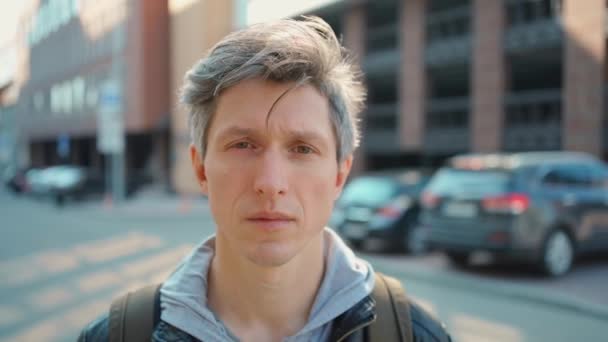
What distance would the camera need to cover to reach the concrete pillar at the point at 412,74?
800 inches

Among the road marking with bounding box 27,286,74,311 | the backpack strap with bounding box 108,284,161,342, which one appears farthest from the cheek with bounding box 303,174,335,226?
the road marking with bounding box 27,286,74,311

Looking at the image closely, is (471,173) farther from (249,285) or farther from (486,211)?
(249,285)

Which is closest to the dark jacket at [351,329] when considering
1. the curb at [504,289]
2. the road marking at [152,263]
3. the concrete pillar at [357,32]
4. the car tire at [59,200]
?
the curb at [504,289]

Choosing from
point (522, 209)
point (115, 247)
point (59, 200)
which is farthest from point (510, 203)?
point (59, 200)

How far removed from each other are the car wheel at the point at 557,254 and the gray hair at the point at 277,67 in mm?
6549

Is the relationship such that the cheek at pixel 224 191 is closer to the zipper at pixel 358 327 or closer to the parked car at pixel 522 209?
the zipper at pixel 358 327

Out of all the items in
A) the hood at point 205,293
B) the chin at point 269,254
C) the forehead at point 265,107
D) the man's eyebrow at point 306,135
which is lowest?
the hood at point 205,293

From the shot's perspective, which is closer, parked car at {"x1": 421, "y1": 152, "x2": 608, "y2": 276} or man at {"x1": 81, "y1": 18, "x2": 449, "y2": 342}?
man at {"x1": 81, "y1": 18, "x2": 449, "y2": 342}

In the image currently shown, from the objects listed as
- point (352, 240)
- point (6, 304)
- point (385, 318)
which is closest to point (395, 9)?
point (352, 240)

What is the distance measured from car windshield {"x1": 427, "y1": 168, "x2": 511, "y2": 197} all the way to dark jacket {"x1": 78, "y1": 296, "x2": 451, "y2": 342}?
6069 mm

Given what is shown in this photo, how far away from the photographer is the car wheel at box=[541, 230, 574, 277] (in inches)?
280

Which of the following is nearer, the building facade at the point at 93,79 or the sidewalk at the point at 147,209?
the sidewalk at the point at 147,209

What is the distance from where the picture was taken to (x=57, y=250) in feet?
→ 33.8

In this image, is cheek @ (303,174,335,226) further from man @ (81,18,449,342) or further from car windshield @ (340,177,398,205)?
car windshield @ (340,177,398,205)
